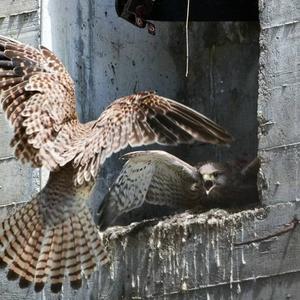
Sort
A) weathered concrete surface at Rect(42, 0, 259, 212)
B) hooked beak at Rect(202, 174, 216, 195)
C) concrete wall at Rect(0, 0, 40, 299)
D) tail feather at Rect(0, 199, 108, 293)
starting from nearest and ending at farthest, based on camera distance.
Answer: tail feather at Rect(0, 199, 108, 293) → hooked beak at Rect(202, 174, 216, 195) → concrete wall at Rect(0, 0, 40, 299) → weathered concrete surface at Rect(42, 0, 259, 212)

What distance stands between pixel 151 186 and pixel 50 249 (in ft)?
3.90

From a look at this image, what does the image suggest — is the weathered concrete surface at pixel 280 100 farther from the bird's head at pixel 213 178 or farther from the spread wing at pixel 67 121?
the bird's head at pixel 213 178

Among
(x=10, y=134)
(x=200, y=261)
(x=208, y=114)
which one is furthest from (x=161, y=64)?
(x=200, y=261)

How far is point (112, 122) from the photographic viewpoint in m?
12.6

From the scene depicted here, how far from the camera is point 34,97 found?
13.1 m

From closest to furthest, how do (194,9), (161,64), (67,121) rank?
(67,121) → (194,9) → (161,64)

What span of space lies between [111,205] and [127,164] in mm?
286

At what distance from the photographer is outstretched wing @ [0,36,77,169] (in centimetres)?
1280

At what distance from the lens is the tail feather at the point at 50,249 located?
1273 cm

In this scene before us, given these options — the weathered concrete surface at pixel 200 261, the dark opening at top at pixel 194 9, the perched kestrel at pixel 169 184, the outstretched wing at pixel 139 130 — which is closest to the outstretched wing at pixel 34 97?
the outstretched wing at pixel 139 130

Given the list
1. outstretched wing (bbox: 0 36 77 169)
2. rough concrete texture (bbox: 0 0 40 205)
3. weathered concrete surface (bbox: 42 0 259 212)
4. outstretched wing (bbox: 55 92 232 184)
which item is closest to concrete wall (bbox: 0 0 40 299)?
rough concrete texture (bbox: 0 0 40 205)

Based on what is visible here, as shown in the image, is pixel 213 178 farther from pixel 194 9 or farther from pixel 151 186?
pixel 194 9

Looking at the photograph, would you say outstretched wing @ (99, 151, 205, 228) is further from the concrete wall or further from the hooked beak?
the concrete wall

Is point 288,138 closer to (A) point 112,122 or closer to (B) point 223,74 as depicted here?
(A) point 112,122
